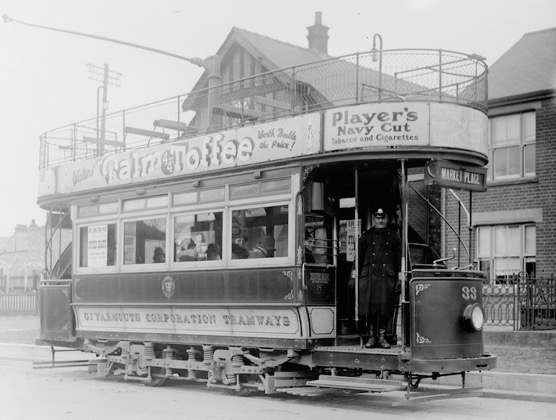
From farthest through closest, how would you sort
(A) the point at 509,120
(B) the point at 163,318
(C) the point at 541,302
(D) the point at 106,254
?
(A) the point at 509,120, (C) the point at 541,302, (D) the point at 106,254, (B) the point at 163,318

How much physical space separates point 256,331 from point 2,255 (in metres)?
55.2


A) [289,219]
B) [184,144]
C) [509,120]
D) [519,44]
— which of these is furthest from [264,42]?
[289,219]

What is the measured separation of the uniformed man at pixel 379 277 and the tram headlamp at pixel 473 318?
935 mm

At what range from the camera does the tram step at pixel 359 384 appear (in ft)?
29.7

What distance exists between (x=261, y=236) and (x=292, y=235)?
0.58 meters

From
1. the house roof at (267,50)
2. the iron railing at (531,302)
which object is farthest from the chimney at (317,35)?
the iron railing at (531,302)

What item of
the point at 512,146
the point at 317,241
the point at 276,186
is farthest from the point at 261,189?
the point at 512,146

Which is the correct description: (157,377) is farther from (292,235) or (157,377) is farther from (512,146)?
(512,146)

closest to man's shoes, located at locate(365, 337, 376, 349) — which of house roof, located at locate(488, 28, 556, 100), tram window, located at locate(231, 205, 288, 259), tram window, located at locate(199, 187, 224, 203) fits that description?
tram window, located at locate(231, 205, 288, 259)

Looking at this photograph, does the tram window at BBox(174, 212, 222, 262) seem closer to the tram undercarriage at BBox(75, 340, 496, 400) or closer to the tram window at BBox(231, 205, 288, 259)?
the tram window at BBox(231, 205, 288, 259)

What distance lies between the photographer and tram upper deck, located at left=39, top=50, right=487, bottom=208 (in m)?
9.73

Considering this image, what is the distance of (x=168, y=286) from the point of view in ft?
39.5

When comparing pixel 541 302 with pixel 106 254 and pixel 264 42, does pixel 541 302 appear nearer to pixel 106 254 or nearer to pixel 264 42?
pixel 106 254

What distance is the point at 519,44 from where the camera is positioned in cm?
2378
